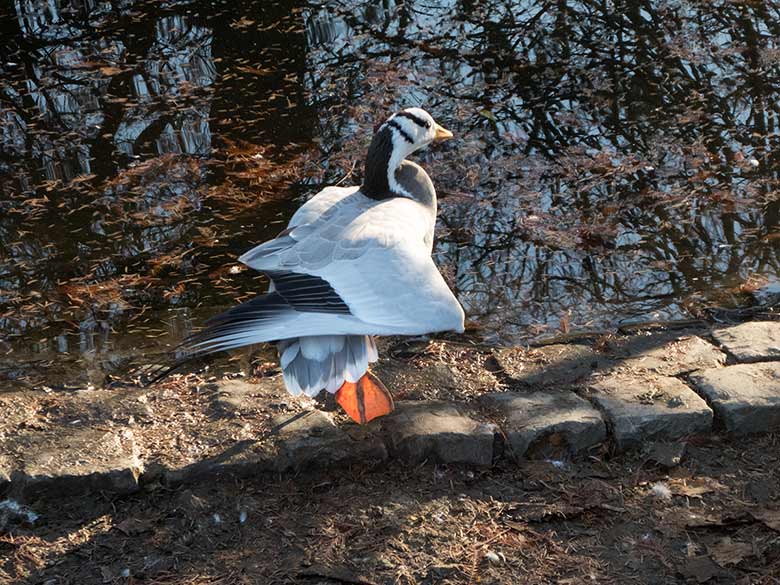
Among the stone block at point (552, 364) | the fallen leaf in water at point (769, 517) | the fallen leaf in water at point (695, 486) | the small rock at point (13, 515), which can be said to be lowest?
the fallen leaf in water at point (769, 517)

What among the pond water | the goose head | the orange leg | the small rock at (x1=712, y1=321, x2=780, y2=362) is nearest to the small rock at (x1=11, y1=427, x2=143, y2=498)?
the orange leg

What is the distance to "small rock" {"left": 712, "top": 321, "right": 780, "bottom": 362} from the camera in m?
4.05

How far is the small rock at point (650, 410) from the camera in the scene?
359 cm

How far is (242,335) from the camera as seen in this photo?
10.8ft

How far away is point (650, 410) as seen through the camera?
3.63 m

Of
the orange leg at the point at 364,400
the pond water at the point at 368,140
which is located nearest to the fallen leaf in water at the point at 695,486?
the orange leg at the point at 364,400

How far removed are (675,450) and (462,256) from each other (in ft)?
6.71

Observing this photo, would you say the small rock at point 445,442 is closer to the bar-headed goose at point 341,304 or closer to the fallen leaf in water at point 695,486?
the bar-headed goose at point 341,304

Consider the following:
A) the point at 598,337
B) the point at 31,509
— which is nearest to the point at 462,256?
the point at 598,337

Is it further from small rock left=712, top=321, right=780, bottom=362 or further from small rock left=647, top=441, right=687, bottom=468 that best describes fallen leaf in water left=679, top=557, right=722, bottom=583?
small rock left=712, top=321, right=780, bottom=362

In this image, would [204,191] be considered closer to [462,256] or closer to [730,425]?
[462,256]

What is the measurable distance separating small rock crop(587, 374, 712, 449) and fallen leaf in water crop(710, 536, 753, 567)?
55 centimetres

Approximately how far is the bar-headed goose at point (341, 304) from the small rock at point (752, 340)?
1433 millimetres

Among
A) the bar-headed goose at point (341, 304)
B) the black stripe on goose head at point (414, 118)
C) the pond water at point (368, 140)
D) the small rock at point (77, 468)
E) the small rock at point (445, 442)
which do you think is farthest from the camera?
the pond water at point (368, 140)
